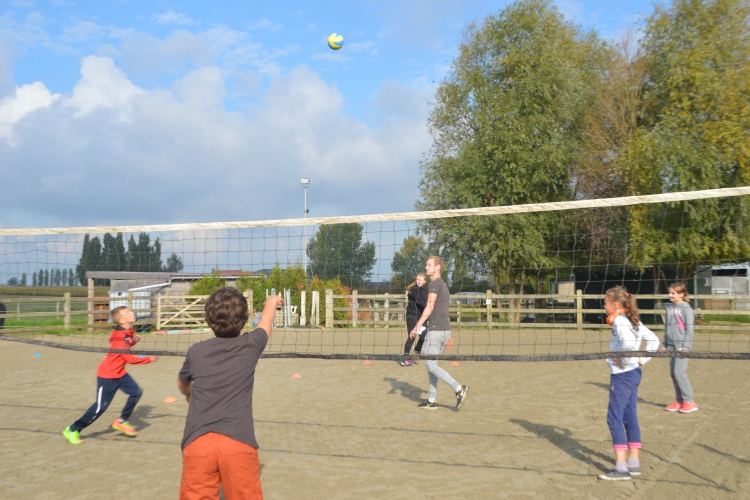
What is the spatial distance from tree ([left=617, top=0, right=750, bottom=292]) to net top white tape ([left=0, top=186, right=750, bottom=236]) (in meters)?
11.6

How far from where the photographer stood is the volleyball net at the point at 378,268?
23.6 ft

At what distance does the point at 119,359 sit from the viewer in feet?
19.4

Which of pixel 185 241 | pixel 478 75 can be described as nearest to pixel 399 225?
pixel 185 241

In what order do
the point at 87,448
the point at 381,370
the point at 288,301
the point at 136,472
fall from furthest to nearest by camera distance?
the point at 288,301 → the point at 381,370 → the point at 87,448 → the point at 136,472

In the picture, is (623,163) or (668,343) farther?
(623,163)

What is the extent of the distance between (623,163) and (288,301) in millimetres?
12581

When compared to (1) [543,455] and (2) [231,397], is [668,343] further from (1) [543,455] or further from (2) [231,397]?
(2) [231,397]

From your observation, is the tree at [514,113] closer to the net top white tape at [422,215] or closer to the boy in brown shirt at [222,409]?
the net top white tape at [422,215]

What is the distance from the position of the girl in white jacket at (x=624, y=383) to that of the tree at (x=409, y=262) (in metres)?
3.83

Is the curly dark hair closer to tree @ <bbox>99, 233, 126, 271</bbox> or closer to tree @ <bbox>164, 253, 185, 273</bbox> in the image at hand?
tree @ <bbox>164, 253, 185, 273</bbox>

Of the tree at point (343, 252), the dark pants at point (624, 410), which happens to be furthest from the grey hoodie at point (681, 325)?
the tree at point (343, 252)

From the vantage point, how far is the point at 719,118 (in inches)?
735

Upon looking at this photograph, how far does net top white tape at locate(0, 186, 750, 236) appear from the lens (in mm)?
5844

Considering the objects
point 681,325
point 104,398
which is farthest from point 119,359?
point 681,325
